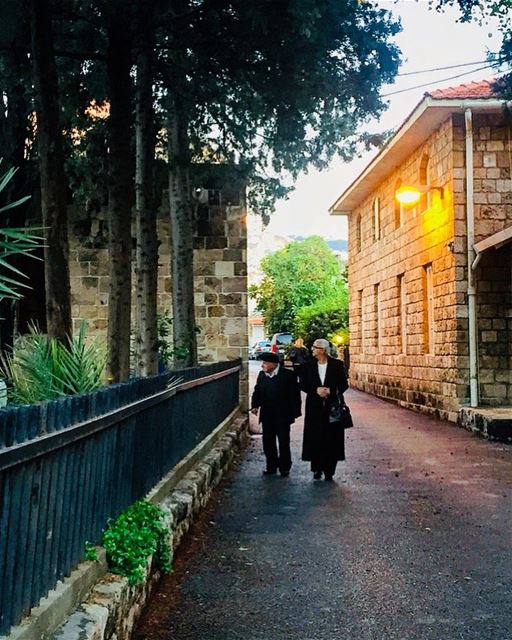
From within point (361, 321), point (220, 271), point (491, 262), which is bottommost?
point (361, 321)

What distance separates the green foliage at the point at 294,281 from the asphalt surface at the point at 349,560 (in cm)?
4992

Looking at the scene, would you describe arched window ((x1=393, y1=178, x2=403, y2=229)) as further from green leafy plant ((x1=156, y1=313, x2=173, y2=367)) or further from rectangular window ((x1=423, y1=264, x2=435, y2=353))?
green leafy plant ((x1=156, y1=313, x2=173, y2=367))

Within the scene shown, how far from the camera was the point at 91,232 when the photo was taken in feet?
49.3

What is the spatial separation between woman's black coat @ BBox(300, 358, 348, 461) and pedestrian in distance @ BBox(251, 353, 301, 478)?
1.05ft

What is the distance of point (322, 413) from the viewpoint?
9.57 metres

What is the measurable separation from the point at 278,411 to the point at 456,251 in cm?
703

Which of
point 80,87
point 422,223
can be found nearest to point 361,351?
point 422,223

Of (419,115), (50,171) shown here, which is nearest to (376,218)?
(419,115)

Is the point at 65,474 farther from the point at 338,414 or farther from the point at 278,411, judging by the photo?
the point at 278,411

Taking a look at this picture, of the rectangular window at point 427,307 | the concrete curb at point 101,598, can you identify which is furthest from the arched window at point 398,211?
the concrete curb at point 101,598

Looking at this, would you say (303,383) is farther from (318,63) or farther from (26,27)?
(26,27)

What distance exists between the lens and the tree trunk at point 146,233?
37.1 ft

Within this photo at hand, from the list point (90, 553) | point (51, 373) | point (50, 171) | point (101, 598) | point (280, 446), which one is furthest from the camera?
point (280, 446)

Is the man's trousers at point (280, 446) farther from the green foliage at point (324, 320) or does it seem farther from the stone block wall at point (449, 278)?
the green foliage at point (324, 320)
